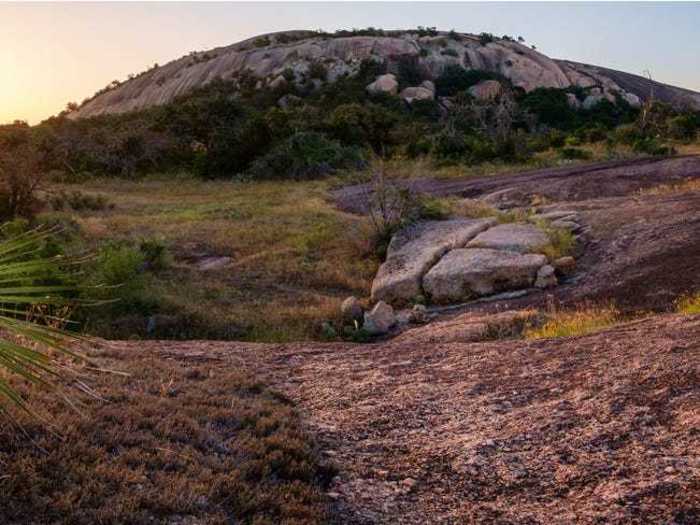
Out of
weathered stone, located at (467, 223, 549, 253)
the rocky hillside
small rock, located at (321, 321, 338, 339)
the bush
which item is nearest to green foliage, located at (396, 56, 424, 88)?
the rocky hillside

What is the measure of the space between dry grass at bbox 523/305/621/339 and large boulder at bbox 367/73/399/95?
4468 cm

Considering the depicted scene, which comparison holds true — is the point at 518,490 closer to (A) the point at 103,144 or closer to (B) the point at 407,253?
(B) the point at 407,253

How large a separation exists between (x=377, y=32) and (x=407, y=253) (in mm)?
59447

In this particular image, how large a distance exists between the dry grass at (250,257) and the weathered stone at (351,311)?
0.23m

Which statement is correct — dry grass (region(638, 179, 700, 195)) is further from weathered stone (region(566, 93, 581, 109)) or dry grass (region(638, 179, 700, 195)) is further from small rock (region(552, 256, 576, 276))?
weathered stone (region(566, 93, 581, 109))

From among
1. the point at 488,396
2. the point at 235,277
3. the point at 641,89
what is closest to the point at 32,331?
the point at 488,396

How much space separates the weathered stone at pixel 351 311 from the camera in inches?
401

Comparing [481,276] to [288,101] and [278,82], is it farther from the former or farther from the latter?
[278,82]

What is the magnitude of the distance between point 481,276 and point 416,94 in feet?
141

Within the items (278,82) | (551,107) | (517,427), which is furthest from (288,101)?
(517,427)

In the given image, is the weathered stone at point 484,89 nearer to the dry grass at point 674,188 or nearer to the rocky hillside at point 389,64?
the rocky hillside at point 389,64

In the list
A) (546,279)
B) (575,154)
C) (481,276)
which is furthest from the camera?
(575,154)

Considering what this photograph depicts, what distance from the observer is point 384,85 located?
2064 inches

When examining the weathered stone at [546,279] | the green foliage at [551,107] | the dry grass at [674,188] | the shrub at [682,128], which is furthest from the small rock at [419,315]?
the green foliage at [551,107]
